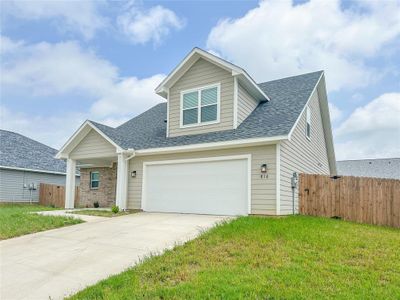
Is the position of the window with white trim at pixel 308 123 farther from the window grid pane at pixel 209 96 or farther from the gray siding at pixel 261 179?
the window grid pane at pixel 209 96

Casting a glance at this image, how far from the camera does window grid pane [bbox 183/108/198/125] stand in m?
12.8

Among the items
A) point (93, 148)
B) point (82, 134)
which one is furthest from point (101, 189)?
point (82, 134)

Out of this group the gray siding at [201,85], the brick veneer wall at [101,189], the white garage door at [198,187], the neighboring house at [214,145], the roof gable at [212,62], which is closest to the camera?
the neighboring house at [214,145]

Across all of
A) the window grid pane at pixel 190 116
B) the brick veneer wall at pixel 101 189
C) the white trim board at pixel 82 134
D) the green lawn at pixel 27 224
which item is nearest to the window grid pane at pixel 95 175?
the brick veneer wall at pixel 101 189

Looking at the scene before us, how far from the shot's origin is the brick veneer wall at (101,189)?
17.5 meters

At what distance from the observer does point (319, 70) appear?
15453mm

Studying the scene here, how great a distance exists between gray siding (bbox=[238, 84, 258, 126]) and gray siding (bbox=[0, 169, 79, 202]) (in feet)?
56.2

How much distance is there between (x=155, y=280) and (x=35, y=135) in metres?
28.1

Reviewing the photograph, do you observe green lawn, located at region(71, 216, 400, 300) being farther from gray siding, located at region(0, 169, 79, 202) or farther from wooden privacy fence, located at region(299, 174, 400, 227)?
gray siding, located at region(0, 169, 79, 202)

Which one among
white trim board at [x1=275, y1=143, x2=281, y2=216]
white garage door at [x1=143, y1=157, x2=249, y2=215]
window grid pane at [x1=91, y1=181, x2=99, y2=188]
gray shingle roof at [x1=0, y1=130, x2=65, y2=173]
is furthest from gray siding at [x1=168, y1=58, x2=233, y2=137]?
gray shingle roof at [x1=0, y1=130, x2=65, y2=173]

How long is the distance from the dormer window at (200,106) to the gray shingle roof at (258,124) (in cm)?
66

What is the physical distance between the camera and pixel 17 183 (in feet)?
70.3

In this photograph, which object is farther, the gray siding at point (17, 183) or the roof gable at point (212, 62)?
the gray siding at point (17, 183)

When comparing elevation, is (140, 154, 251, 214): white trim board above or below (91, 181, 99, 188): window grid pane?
above
